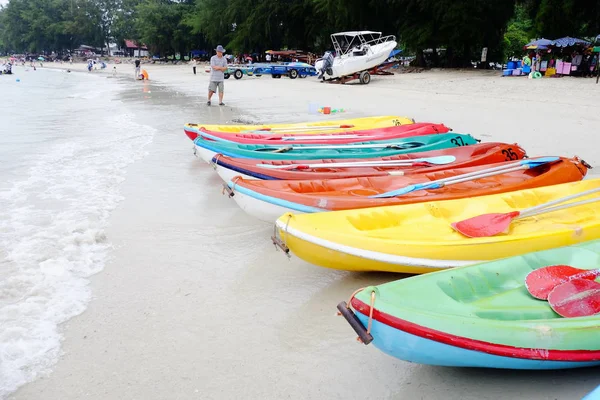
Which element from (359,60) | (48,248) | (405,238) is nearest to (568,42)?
(359,60)

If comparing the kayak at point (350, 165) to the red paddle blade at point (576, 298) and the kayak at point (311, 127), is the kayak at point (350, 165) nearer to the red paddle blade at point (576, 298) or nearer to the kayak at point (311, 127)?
the kayak at point (311, 127)

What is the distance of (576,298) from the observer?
7.97ft

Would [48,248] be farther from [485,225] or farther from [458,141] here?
[458,141]

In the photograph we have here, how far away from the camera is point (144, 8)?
185ft

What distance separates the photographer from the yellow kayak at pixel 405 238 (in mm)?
3100

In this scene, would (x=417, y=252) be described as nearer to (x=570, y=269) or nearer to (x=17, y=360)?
(x=570, y=269)

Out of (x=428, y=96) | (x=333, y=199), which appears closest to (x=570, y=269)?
(x=333, y=199)

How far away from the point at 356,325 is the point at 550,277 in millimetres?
1278

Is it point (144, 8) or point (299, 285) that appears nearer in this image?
point (299, 285)

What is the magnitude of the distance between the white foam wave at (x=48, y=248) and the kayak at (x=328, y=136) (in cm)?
162

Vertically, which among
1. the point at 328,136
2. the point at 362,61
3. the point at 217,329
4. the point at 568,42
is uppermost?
the point at 568,42

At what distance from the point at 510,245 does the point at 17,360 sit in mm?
3204

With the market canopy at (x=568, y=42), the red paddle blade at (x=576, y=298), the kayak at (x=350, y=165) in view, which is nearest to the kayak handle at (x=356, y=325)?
the red paddle blade at (x=576, y=298)

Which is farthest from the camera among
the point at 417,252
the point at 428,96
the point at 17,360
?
the point at 428,96
